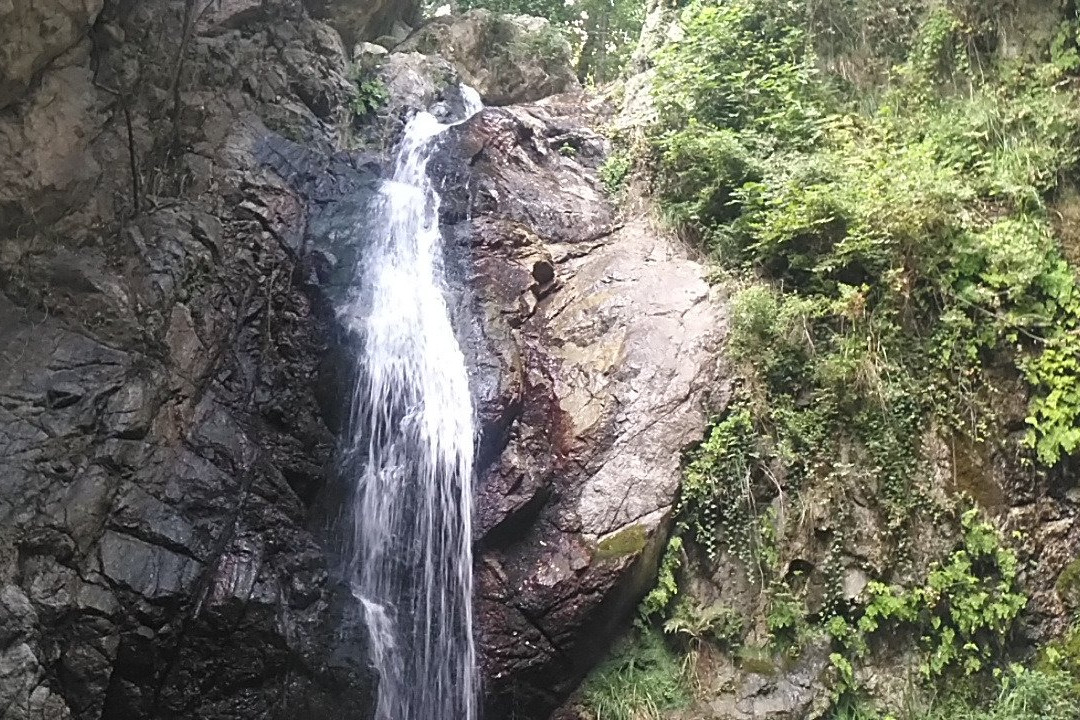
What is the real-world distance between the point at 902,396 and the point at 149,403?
5.92 metres

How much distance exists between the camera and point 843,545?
584cm

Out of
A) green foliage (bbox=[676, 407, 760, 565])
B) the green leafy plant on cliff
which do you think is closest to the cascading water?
green foliage (bbox=[676, 407, 760, 565])

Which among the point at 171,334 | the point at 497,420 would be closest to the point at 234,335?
the point at 171,334

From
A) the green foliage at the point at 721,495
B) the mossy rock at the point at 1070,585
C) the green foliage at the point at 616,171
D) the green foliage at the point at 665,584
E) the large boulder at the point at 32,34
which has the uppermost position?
the green foliage at the point at 616,171

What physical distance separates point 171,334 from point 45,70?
2292 mm

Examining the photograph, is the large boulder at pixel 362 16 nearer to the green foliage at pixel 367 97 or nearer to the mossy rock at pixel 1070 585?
the green foliage at pixel 367 97

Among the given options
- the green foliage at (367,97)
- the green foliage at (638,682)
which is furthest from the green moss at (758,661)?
the green foliage at (367,97)

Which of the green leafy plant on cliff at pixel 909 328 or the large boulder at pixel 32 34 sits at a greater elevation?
the large boulder at pixel 32 34

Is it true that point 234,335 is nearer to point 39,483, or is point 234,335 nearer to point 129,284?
point 129,284

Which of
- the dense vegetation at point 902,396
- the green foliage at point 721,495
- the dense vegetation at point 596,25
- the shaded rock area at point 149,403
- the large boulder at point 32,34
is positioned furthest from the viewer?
the dense vegetation at point 596,25

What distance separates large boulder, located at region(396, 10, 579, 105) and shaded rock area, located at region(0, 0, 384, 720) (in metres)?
5.20

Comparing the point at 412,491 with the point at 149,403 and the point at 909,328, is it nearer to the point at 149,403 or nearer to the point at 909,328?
the point at 149,403

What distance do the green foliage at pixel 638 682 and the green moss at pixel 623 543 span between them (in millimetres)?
695

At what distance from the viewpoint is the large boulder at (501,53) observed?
39.3 ft
